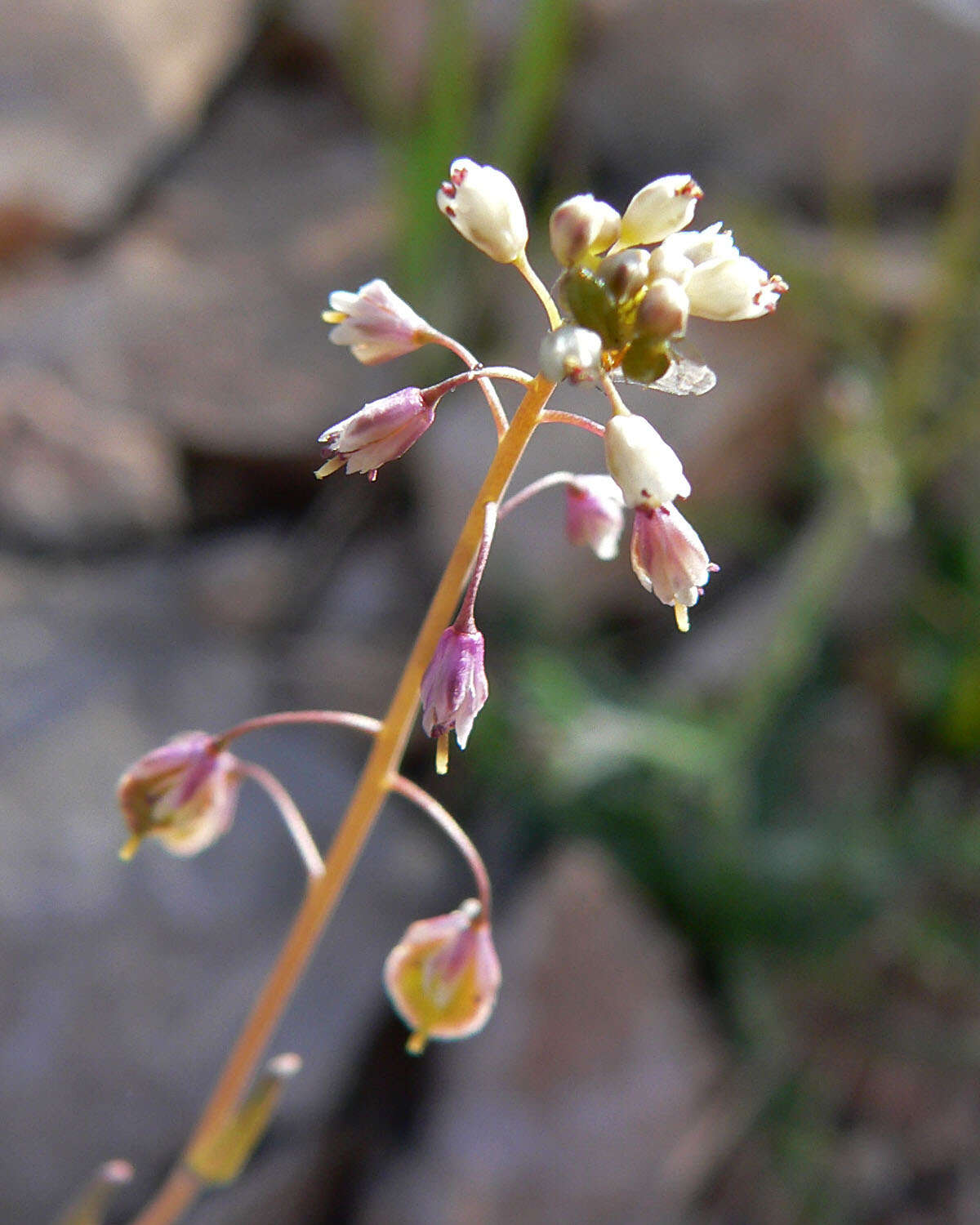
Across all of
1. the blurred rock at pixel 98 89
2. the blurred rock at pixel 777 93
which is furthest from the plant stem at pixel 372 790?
the blurred rock at pixel 98 89

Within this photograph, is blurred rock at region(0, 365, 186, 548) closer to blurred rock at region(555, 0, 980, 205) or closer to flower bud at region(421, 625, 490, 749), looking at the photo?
blurred rock at region(555, 0, 980, 205)

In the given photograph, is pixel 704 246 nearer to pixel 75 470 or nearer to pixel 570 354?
pixel 570 354

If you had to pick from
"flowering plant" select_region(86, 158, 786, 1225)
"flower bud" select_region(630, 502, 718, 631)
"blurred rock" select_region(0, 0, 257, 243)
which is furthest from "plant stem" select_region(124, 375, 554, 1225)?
A: "blurred rock" select_region(0, 0, 257, 243)

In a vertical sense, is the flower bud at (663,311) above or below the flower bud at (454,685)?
above

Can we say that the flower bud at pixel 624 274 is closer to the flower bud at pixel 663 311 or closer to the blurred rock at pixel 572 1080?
the flower bud at pixel 663 311

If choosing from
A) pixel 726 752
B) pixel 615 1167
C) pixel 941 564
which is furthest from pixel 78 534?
pixel 941 564

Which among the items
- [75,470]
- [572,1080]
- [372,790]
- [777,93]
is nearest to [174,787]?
[372,790]
